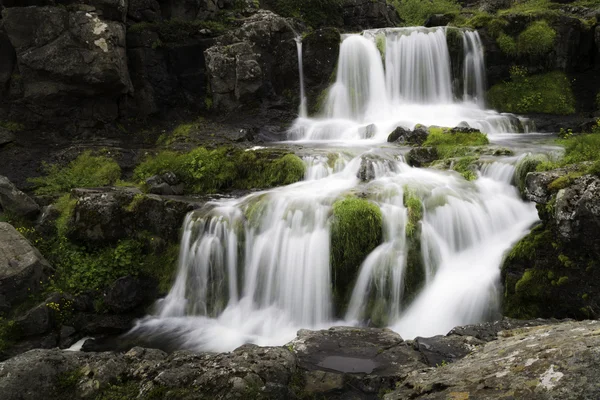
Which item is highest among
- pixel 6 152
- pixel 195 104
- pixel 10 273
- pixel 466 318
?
pixel 195 104

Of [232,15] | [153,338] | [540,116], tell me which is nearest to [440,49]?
[540,116]

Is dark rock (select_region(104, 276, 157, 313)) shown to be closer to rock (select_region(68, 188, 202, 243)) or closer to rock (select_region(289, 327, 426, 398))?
rock (select_region(68, 188, 202, 243))

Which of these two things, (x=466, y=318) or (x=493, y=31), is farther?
(x=493, y=31)

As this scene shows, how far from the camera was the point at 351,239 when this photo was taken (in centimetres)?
792

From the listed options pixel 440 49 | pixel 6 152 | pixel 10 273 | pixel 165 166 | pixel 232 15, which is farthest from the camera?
pixel 232 15

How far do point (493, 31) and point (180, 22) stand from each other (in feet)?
46.0

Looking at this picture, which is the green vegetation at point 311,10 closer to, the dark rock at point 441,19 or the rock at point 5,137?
the dark rock at point 441,19

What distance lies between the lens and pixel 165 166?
12.4 m

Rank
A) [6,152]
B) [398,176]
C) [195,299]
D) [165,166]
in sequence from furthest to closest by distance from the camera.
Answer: [6,152] < [165,166] < [398,176] < [195,299]

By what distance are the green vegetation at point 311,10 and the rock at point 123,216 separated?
1627cm

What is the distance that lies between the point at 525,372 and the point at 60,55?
16.8 metres

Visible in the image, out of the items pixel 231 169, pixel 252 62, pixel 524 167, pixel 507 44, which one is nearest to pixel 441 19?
pixel 507 44

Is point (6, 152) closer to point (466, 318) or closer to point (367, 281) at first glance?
point (367, 281)

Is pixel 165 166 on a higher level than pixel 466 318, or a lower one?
higher
